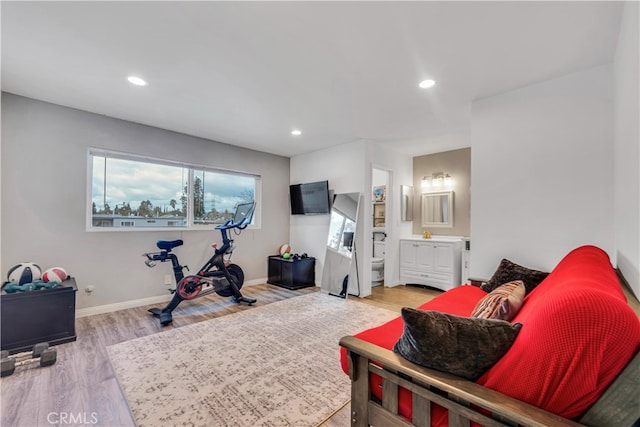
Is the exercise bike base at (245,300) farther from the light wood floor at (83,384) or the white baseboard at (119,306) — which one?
the white baseboard at (119,306)

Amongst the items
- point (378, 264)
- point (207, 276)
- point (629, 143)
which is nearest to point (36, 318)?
point (207, 276)

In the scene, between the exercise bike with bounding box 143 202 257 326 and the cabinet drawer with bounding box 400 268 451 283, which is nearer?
the exercise bike with bounding box 143 202 257 326

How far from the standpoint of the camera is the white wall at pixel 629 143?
1374mm

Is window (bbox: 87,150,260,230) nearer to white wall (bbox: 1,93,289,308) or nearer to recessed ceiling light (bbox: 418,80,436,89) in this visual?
white wall (bbox: 1,93,289,308)

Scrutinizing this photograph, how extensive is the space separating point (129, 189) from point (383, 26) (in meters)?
3.62

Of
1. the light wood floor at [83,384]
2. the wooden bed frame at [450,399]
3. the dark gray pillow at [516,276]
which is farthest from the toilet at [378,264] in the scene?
the wooden bed frame at [450,399]

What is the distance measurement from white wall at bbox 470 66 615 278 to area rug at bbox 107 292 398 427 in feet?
5.39

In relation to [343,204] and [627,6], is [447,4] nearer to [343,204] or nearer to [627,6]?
[627,6]

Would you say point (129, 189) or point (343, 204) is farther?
point (343, 204)

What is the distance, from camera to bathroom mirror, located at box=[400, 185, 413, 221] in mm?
5230

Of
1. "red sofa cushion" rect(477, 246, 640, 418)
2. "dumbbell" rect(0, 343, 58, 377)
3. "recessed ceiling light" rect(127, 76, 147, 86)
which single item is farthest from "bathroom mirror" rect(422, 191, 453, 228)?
"dumbbell" rect(0, 343, 58, 377)

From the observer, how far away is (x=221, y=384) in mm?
1968

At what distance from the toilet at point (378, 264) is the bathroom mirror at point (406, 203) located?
26.5 inches

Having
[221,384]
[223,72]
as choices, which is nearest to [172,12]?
[223,72]
